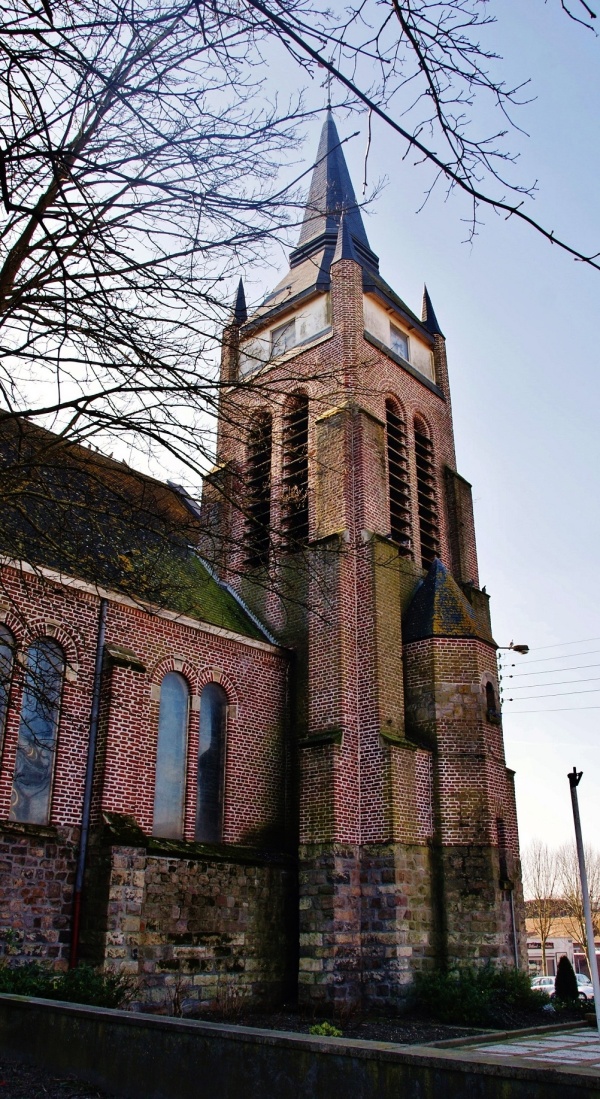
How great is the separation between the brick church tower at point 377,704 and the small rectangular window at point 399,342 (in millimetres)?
1355

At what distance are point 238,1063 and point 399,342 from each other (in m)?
20.4

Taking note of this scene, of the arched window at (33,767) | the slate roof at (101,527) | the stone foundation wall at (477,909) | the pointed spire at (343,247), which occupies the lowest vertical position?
the stone foundation wall at (477,909)

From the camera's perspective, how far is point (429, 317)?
2625 centimetres

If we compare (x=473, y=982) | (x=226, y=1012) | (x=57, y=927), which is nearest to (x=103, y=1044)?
(x=57, y=927)

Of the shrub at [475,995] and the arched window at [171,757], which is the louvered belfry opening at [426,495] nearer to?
the arched window at [171,757]

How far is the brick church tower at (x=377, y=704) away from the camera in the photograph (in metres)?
15.2

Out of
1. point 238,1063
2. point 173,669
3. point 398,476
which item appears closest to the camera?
point 238,1063

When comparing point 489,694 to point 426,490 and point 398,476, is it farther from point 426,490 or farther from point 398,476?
point 426,490

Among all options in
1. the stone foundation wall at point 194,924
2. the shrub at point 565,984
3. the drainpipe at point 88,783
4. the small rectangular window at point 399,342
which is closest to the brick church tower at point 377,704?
the stone foundation wall at point 194,924

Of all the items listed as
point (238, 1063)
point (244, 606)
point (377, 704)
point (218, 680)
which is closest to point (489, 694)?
point (377, 704)

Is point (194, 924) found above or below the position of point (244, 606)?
below

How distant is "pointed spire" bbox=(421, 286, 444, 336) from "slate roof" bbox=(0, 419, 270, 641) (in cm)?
998

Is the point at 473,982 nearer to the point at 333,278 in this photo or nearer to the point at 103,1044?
the point at 103,1044

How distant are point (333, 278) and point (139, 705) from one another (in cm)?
1249
